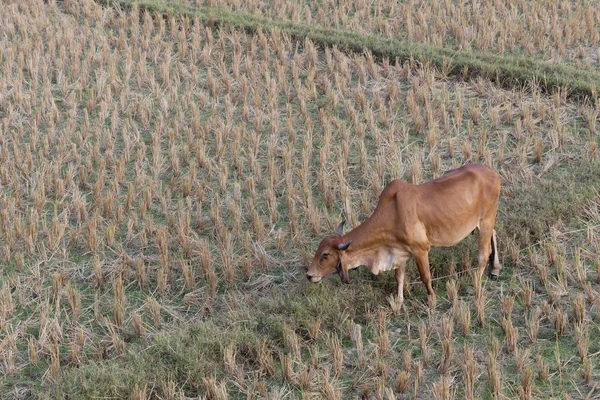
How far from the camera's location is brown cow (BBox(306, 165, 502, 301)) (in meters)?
5.44

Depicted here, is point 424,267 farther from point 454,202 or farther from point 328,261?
point 328,261

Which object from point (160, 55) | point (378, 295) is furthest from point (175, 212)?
point (160, 55)

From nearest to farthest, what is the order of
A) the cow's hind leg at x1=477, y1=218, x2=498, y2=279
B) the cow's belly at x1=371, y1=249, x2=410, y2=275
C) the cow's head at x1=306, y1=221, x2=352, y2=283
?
the cow's head at x1=306, y1=221, x2=352, y2=283 → the cow's belly at x1=371, y1=249, x2=410, y2=275 → the cow's hind leg at x1=477, y1=218, x2=498, y2=279

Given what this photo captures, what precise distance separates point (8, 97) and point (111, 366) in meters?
4.77

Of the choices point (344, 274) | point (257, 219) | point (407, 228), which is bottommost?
point (257, 219)

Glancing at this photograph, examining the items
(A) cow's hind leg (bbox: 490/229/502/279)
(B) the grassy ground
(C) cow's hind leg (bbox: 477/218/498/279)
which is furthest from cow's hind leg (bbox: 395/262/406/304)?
(A) cow's hind leg (bbox: 490/229/502/279)

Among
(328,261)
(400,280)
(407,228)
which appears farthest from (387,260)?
(328,261)

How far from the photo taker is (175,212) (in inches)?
275

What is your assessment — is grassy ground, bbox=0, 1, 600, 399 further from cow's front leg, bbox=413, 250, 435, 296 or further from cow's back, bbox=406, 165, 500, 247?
cow's back, bbox=406, 165, 500, 247

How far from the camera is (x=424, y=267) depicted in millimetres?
5496

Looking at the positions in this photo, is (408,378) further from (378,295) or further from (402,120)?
(402,120)

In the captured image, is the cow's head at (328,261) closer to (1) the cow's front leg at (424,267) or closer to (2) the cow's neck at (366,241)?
(2) the cow's neck at (366,241)

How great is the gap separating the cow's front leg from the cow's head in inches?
18.1

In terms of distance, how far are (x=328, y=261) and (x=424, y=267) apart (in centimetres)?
62
